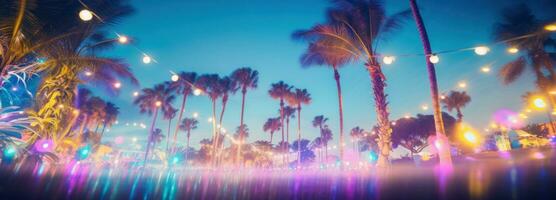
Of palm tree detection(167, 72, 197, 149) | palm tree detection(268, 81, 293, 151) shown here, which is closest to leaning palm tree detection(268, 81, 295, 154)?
palm tree detection(268, 81, 293, 151)

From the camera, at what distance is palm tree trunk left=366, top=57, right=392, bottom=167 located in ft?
32.1

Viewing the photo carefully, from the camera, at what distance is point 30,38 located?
6793 millimetres

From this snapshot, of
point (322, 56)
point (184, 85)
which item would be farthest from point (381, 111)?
point (184, 85)

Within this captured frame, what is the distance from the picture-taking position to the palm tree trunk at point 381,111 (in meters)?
9.77

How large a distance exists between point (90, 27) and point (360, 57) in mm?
A: 11614

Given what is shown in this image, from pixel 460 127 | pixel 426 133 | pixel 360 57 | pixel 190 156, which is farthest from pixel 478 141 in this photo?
pixel 190 156

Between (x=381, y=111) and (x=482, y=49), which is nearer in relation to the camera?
(x=482, y=49)

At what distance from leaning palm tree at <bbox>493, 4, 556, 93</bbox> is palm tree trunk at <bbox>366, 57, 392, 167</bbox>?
1360cm

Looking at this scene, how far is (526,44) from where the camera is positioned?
17203mm

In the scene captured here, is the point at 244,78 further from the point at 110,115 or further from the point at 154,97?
the point at 110,115

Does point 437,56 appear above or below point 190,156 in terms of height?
above

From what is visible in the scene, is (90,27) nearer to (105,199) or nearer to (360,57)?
(105,199)

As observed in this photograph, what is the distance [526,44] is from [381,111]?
53.5 ft

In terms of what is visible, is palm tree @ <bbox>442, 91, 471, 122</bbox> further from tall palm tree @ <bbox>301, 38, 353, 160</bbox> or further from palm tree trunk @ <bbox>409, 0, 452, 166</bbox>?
palm tree trunk @ <bbox>409, 0, 452, 166</bbox>
